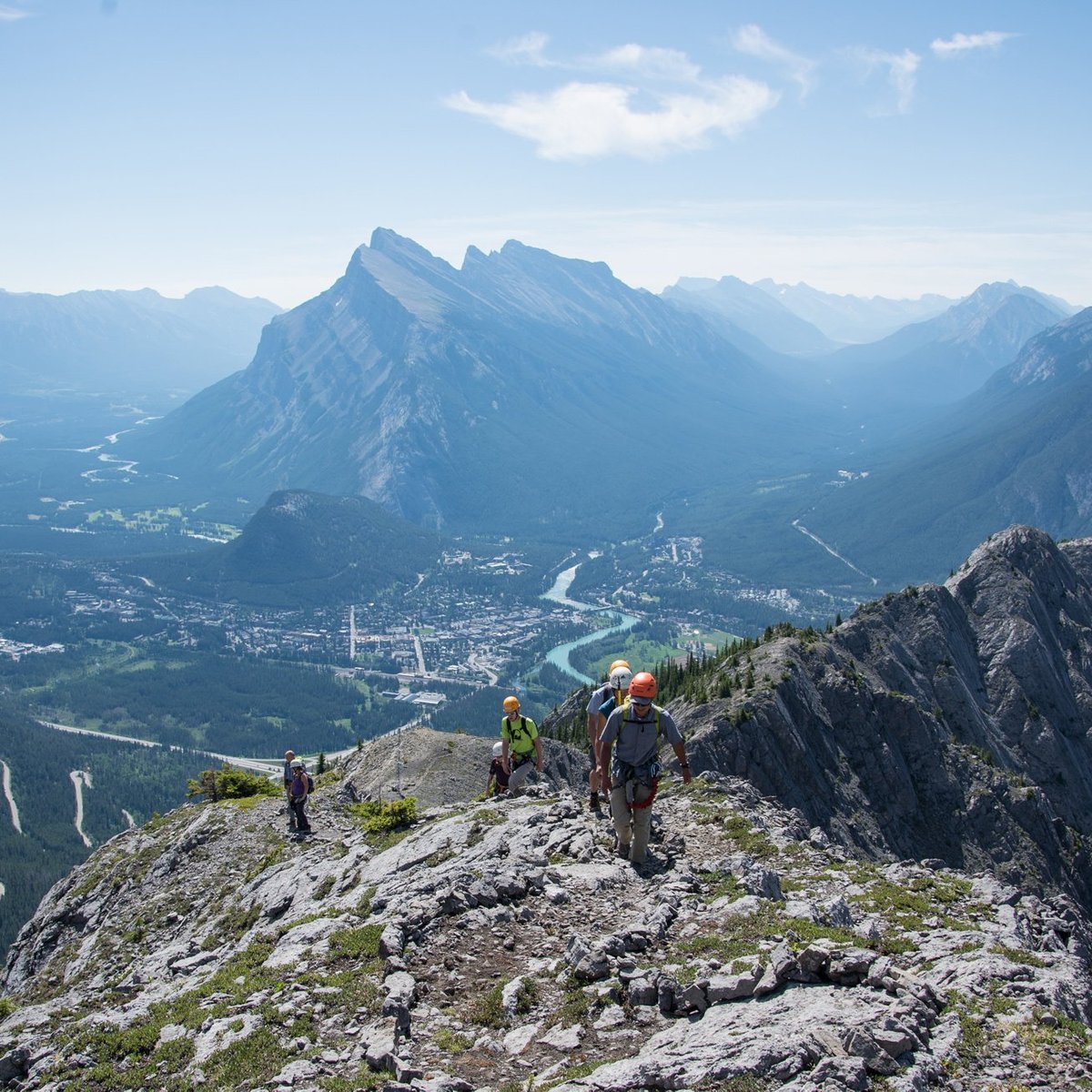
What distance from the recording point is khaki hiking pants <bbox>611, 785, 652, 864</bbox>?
799 inches

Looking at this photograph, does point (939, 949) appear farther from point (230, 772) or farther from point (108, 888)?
point (230, 772)

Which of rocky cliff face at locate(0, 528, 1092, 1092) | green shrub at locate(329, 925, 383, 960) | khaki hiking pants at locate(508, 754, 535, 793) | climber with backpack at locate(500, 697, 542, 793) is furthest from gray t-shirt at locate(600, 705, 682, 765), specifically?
khaki hiking pants at locate(508, 754, 535, 793)

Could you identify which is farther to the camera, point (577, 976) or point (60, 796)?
point (60, 796)

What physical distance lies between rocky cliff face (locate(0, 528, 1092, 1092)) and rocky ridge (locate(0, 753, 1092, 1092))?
5 cm

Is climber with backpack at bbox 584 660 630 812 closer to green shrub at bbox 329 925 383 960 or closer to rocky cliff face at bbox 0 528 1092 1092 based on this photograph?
rocky cliff face at bbox 0 528 1092 1092

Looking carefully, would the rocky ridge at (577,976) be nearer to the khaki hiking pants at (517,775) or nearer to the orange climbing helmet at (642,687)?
the khaki hiking pants at (517,775)

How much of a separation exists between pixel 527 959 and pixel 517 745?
33.6ft

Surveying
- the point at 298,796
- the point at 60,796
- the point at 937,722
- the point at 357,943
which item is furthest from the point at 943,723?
the point at 60,796

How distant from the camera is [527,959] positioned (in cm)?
1681

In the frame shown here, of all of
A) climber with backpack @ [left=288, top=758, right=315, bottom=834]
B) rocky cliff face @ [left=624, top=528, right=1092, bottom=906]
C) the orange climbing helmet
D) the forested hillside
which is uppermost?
the orange climbing helmet

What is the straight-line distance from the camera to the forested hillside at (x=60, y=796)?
328 feet

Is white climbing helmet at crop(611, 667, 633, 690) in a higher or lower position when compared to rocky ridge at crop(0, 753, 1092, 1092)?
higher

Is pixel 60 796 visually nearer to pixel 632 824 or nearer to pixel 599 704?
pixel 599 704

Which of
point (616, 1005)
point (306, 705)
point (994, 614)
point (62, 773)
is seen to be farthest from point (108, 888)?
point (306, 705)
